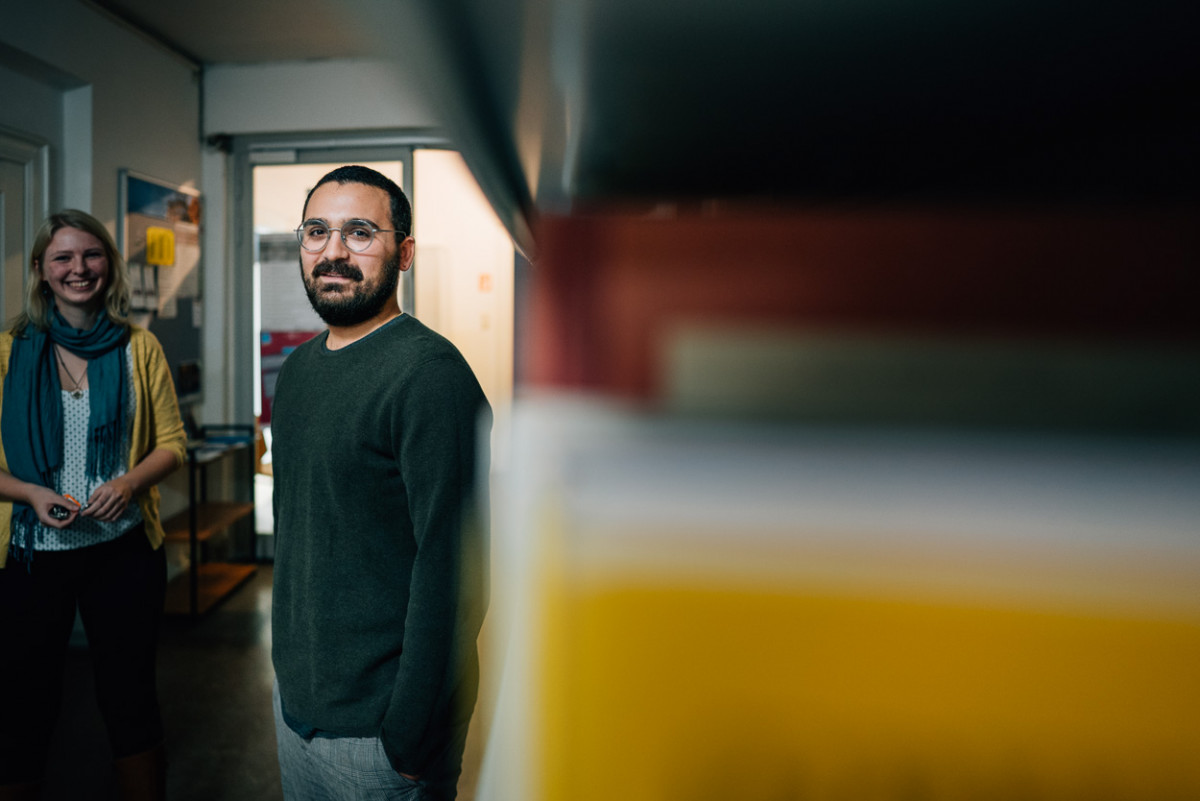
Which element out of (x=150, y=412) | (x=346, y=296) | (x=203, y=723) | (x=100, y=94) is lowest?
(x=203, y=723)

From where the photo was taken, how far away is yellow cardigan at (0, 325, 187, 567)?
1.83m

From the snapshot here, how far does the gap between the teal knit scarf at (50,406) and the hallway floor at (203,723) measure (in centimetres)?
94

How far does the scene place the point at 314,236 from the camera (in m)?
1.13

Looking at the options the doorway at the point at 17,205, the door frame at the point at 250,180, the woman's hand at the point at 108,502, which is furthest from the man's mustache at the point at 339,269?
the door frame at the point at 250,180

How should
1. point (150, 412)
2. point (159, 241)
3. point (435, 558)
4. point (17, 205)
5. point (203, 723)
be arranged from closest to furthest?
point (435, 558) < point (150, 412) < point (203, 723) < point (17, 205) < point (159, 241)

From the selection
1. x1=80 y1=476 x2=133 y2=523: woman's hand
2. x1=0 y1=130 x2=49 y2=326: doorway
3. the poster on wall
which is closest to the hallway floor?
x1=80 y1=476 x2=133 y2=523: woman's hand

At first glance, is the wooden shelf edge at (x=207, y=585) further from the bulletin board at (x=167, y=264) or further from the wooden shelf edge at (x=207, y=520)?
the bulletin board at (x=167, y=264)

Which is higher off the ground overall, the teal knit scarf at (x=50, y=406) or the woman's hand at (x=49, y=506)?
the teal knit scarf at (x=50, y=406)

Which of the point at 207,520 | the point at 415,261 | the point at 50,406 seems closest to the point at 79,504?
the point at 50,406

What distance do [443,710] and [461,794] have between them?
1.42 meters

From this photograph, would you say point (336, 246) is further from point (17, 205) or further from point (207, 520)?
point (207, 520)

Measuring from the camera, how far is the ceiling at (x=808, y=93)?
0.70 ft

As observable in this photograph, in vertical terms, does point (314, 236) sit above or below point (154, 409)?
above

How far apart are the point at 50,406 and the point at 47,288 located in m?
0.32
